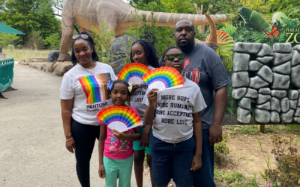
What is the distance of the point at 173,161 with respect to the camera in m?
1.92

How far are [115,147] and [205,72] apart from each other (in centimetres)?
103

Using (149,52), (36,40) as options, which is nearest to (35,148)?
(149,52)

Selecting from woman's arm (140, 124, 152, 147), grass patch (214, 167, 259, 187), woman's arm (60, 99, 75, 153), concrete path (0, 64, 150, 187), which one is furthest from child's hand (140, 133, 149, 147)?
grass patch (214, 167, 259, 187)

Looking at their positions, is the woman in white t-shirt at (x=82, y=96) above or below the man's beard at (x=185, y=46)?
below

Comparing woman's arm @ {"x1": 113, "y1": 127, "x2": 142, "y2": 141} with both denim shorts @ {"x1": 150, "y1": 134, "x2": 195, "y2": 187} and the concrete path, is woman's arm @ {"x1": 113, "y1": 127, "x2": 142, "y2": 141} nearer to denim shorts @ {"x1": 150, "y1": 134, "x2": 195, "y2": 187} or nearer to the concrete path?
denim shorts @ {"x1": 150, "y1": 134, "x2": 195, "y2": 187}

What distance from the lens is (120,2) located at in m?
11.1

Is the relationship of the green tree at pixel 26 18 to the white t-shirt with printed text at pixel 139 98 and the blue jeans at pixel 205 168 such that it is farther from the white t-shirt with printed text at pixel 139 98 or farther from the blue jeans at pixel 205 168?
the blue jeans at pixel 205 168

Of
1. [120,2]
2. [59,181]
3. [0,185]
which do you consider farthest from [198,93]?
[120,2]

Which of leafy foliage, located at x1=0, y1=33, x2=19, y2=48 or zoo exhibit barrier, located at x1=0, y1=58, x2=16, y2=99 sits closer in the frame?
zoo exhibit barrier, located at x1=0, y1=58, x2=16, y2=99

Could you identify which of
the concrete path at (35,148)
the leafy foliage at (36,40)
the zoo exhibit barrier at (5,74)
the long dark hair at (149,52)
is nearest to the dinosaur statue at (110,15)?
the zoo exhibit barrier at (5,74)

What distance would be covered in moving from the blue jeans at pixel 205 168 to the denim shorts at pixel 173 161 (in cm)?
15

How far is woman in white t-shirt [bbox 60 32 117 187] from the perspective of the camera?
2.12m

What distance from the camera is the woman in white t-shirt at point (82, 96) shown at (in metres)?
2.12

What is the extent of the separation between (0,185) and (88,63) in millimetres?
2109
